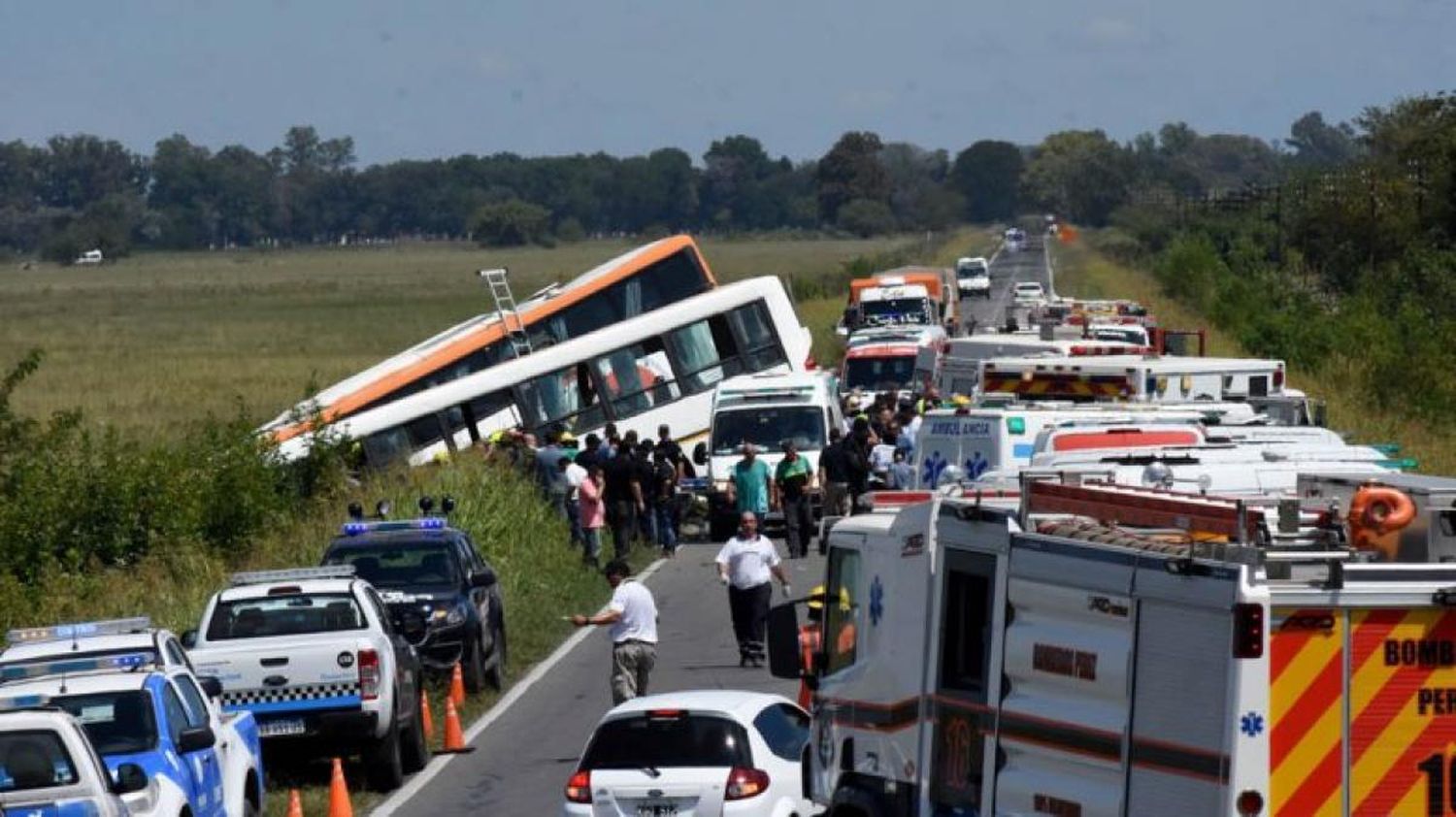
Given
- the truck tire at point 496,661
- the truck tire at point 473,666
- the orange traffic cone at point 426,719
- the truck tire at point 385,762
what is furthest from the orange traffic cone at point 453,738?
the truck tire at point 496,661

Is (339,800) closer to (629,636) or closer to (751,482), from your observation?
(629,636)

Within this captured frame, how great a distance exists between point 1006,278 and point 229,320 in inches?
1493

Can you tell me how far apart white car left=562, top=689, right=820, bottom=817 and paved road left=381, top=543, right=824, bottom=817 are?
119 inches

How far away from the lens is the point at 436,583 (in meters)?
22.7

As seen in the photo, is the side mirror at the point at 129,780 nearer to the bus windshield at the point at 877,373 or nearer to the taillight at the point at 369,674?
the taillight at the point at 369,674

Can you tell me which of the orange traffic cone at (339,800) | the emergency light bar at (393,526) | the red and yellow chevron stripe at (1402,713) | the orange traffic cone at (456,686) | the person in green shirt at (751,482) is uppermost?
the red and yellow chevron stripe at (1402,713)

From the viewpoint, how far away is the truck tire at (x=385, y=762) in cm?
1859

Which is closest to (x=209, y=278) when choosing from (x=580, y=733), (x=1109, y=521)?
(x=580, y=733)

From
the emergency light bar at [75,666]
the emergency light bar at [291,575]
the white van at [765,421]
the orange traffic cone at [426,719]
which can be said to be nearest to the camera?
the emergency light bar at [75,666]

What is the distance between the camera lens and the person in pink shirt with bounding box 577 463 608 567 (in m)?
31.6

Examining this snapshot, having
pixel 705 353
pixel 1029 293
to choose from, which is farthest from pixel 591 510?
pixel 1029 293

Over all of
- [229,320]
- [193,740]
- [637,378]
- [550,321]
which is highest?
[550,321]

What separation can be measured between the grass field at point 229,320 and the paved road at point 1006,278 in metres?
9.76

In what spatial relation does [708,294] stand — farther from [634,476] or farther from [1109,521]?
[1109,521]
